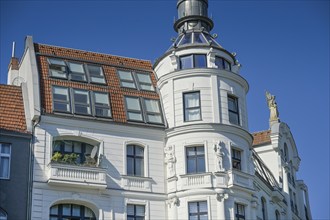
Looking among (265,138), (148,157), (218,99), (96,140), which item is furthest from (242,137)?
(265,138)

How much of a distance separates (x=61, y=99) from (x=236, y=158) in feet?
37.1

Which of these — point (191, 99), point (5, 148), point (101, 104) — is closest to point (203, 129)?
point (191, 99)

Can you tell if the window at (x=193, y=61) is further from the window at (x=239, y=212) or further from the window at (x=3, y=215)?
the window at (x=3, y=215)

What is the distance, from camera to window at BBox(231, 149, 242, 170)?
140 ft

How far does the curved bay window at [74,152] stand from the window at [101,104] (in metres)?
2.14

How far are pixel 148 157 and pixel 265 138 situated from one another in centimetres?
1703

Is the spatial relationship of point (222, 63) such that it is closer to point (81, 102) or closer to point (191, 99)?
point (191, 99)

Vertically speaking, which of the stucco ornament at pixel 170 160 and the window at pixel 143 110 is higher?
the window at pixel 143 110

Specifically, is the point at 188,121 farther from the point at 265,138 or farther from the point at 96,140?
the point at 265,138

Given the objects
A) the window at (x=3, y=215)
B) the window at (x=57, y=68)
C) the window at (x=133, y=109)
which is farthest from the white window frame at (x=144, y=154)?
the window at (x=3, y=215)

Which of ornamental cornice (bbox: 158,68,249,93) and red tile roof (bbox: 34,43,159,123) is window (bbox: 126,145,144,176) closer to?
red tile roof (bbox: 34,43,159,123)

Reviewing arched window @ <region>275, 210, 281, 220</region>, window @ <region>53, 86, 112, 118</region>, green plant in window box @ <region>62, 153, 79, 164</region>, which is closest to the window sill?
green plant in window box @ <region>62, 153, 79, 164</region>

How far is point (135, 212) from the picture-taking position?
40.6m

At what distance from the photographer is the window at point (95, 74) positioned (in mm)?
44131
